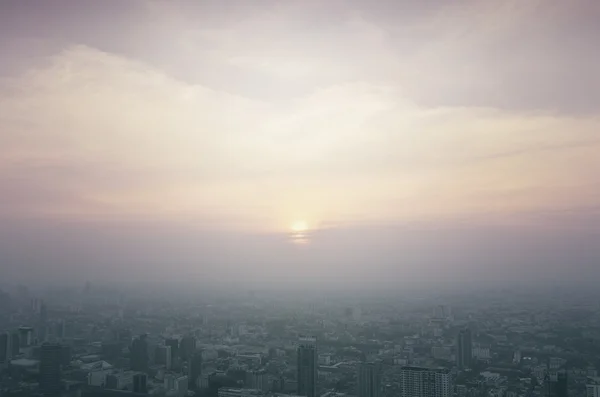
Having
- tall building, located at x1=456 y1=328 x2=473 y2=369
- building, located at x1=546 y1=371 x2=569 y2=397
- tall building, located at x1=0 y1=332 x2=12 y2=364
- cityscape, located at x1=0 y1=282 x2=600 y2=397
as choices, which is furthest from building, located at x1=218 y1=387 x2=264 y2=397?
building, located at x1=546 y1=371 x2=569 y2=397

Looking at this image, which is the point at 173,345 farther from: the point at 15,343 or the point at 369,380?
the point at 369,380

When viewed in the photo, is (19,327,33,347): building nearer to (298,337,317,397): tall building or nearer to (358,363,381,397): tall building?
(298,337,317,397): tall building

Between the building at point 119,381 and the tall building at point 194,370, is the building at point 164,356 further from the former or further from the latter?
the building at point 119,381

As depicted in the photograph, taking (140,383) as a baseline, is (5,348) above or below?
above

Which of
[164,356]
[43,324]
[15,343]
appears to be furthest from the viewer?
[43,324]

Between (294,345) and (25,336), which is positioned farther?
(294,345)

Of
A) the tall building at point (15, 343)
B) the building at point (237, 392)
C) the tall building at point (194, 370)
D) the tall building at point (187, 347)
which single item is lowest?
the building at point (237, 392)

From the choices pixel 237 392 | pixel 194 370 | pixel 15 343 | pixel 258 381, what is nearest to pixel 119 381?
pixel 194 370

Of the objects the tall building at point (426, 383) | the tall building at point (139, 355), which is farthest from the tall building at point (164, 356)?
the tall building at point (426, 383)
